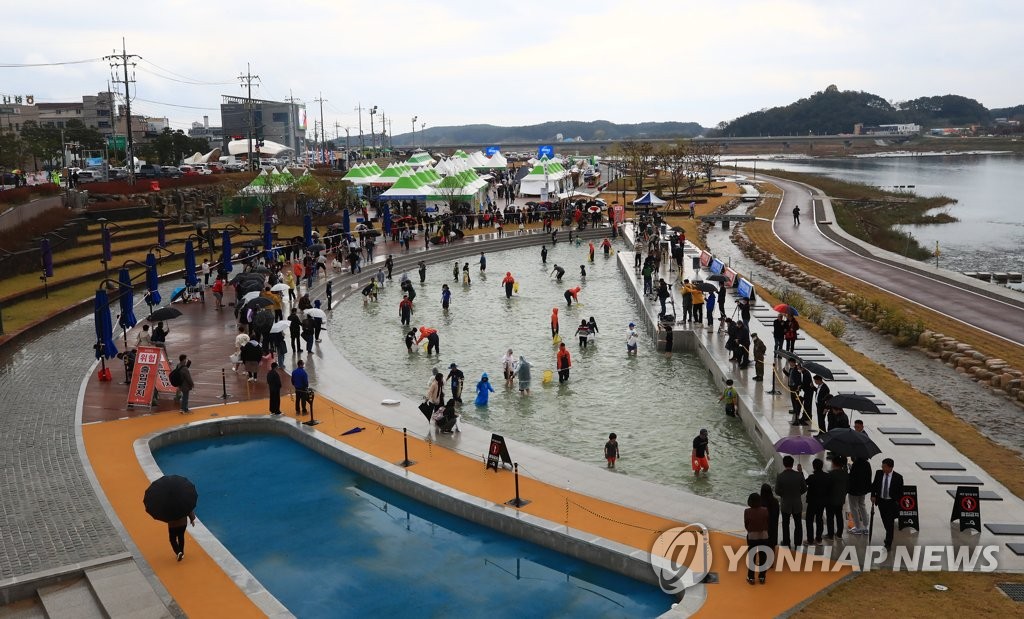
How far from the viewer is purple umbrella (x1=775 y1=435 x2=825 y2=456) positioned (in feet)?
43.0

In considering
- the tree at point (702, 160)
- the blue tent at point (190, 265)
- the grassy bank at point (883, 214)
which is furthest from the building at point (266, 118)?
the blue tent at point (190, 265)

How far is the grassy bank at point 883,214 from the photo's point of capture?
57.0 metres

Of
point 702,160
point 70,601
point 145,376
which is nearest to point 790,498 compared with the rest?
point 70,601

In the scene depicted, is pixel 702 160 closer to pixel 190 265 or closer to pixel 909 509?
pixel 190 265

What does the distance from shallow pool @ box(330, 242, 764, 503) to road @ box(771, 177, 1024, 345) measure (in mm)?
11205

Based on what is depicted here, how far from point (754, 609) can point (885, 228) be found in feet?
203

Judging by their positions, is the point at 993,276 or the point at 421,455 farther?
the point at 993,276

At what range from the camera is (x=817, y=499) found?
38.2 ft

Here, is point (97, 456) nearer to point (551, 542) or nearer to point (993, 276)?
point (551, 542)

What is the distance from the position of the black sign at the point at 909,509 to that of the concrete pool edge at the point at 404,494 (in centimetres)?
351

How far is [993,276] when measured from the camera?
41.8 m

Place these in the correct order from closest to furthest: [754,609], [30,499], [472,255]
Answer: [754,609]
[30,499]
[472,255]

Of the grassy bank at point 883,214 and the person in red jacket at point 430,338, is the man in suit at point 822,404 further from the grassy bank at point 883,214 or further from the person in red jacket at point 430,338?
the grassy bank at point 883,214

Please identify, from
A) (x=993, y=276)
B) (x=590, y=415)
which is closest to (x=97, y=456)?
(x=590, y=415)
